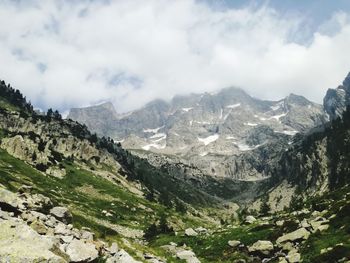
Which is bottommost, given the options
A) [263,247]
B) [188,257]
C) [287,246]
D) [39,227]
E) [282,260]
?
[188,257]

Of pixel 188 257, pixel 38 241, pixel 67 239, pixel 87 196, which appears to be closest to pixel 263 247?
pixel 188 257

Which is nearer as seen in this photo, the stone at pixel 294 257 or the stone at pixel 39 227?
the stone at pixel 39 227

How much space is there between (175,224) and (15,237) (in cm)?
13413

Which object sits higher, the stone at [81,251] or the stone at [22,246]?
the stone at [22,246]

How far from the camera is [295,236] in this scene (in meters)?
51.4

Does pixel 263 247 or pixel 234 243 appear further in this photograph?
pixel 234 243

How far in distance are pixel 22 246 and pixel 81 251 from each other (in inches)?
222

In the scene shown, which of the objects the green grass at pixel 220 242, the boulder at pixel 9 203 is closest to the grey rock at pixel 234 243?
the green grass at pixel 220 242

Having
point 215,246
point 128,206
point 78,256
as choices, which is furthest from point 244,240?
point 128,206

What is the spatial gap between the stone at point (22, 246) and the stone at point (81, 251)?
2.06 meters

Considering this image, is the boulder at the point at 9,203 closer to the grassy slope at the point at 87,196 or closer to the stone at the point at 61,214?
the stone at the point at 61,214

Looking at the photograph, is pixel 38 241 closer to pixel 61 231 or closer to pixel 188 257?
pixel 61 231

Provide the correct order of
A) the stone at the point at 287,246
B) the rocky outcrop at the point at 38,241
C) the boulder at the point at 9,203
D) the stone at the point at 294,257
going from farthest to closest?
the stone at the point at 287,246 → the stone at the point at 294,257 → the boulder at the point at 9,203 → the rocky outcrop at the point at 38,241

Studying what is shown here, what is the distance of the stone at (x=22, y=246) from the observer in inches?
885
